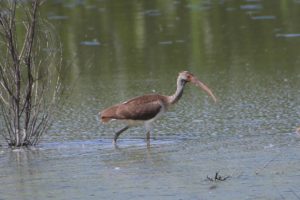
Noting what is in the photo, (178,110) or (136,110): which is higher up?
(136,110)

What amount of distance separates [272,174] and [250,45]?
7.11 meters

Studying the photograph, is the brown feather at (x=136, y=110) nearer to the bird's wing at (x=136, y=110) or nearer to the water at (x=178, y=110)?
the bird's wing at (x=136, y=110)

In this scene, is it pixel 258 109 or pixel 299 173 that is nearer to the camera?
pixel 299 173

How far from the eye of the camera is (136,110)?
926 centimetres

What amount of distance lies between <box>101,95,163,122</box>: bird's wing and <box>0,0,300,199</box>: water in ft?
0.73

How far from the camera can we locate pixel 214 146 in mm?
8531

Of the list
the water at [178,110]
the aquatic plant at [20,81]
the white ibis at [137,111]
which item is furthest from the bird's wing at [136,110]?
the aquatic plant at [20,81]

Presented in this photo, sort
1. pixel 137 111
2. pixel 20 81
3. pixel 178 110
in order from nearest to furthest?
pixel 20 81 → pixel 137 111 → pixel 178 110

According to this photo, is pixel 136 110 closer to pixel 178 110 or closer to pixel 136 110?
pixel 136 110

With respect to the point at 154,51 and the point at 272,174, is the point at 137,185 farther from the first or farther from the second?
the point at 154,51

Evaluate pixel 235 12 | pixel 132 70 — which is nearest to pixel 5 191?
pixel 132 70

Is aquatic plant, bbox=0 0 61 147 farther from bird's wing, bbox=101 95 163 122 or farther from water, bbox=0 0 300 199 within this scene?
bird's wing, bbox=101 95 163 122

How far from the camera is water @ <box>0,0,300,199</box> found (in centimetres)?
724

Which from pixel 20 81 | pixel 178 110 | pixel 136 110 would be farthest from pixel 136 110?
pixel 178 110
